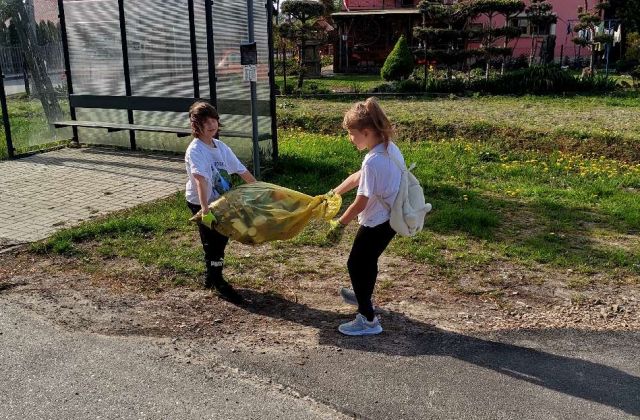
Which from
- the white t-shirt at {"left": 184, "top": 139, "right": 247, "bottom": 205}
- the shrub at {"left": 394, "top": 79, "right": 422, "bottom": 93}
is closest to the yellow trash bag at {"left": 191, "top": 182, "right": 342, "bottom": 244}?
the white t-shirt at {"left": 184, "top": 139, "right": 247, "bottom": 205}

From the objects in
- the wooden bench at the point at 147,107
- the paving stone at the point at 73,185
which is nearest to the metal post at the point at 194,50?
the wooden bench at the point at 147,107

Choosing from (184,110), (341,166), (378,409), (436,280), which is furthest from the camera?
(184,110)

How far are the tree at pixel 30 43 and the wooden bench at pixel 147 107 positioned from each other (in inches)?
15.2

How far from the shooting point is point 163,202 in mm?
8031

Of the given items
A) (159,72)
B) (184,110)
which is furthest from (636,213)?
(159,72)

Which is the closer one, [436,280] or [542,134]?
[436,280]

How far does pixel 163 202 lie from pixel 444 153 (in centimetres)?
456

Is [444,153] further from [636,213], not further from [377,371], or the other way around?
[377,371]

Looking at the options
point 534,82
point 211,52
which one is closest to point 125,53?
point 211,52

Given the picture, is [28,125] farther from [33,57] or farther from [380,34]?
[380,34]

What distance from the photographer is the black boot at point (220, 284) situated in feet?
16.7

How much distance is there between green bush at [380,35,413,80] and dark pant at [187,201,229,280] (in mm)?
17039

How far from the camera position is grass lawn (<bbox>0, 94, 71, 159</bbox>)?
11844 millimetres

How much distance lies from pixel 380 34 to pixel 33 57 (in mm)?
21894
